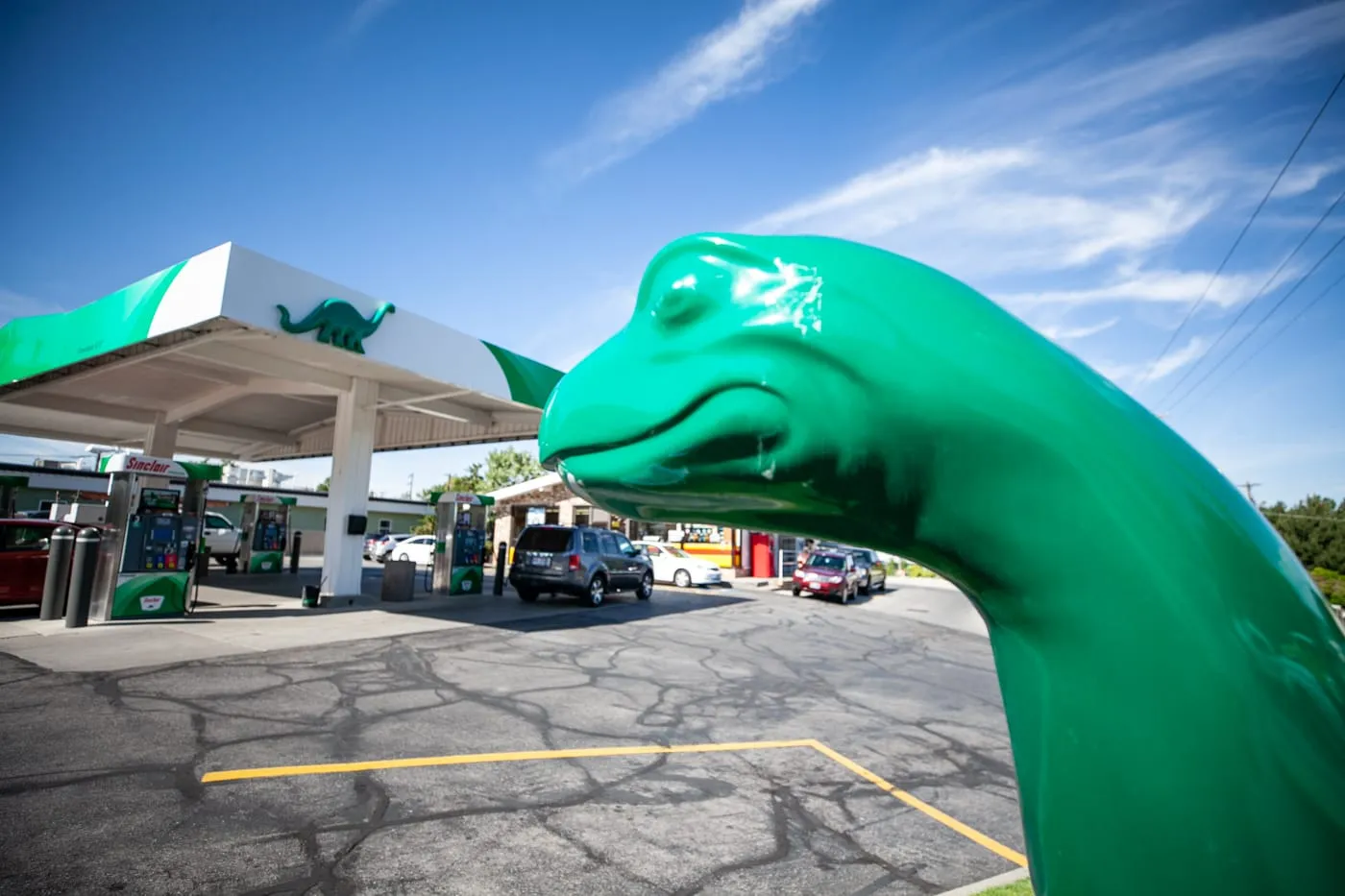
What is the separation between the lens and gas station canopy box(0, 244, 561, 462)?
8.95 m

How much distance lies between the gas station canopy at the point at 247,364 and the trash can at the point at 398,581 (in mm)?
3228

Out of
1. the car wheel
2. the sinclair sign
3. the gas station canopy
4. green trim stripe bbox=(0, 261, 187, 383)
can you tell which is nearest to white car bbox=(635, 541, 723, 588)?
the car wheel

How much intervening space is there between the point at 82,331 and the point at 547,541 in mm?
8611

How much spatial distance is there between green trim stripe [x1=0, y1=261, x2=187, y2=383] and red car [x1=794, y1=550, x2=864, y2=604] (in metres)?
16.5

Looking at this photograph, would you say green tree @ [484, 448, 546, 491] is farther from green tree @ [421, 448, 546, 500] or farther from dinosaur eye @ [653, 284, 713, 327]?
dinosaur eye @ [653, 284, 713, 327]

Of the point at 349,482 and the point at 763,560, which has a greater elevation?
the point at 349,482

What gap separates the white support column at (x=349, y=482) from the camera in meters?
12.5

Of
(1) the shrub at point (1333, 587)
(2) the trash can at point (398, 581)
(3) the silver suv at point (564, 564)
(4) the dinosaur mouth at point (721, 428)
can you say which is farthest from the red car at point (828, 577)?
(4) the dinosaur mouth at point (721, 428)

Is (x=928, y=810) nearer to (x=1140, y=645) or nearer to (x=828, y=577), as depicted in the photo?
(x=1140, y=645)

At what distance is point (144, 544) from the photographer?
995cm

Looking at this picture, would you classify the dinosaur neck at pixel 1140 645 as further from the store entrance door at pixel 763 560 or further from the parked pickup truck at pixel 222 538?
the store entrance door at pixel 763 560

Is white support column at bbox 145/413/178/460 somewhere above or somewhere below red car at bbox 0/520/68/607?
above

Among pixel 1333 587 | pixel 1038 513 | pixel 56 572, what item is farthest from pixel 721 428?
pixel 1333 587

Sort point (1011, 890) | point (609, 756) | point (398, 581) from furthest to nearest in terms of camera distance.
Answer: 1. point (398, 581)
2. point (609, 756)
3. point (1011, 890)
